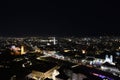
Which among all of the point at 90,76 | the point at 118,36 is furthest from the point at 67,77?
the point at 118,36

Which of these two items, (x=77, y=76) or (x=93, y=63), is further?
(x=93, y=63)

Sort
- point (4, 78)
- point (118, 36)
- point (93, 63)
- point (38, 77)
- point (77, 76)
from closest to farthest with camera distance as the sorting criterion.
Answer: point (4, 78) < point (77, 76) < point (38, 77) < point (93, 63) < point (118, 36)

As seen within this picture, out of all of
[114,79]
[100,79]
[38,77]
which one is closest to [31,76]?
[38,77]

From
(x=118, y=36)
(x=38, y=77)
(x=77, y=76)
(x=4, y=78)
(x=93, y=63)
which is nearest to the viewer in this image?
(x=4, y=78)

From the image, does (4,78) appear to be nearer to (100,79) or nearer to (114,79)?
(100,79)

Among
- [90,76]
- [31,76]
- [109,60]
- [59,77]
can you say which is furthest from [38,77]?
[109,60]

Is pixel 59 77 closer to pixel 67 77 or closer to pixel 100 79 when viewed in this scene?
pixel 67 77

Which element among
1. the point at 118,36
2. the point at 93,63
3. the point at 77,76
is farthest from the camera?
the point at 118,36

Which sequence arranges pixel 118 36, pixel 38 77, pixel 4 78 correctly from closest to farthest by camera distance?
1. pixel 4 78
2. pixel 38 77
3. pixel 118 36

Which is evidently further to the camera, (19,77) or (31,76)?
(31,76)
